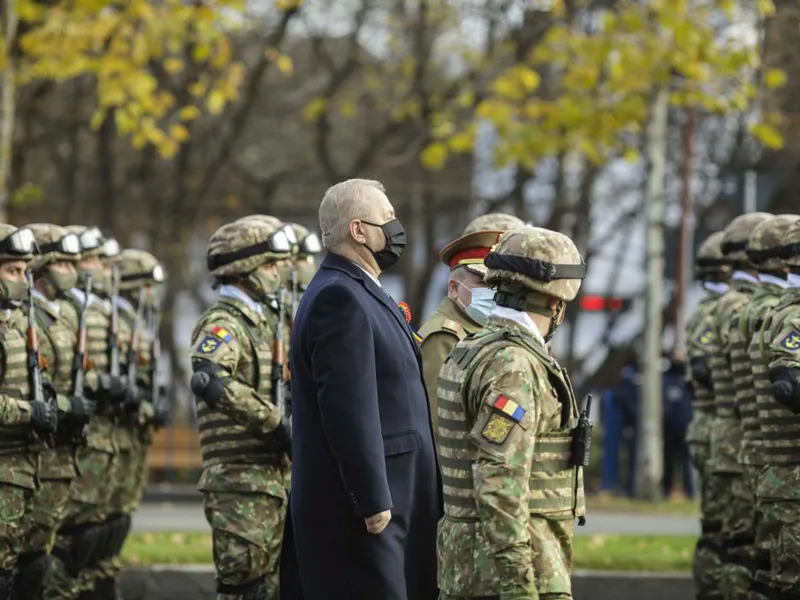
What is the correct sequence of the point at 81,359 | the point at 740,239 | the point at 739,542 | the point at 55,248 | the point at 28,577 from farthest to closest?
1. the point at 740,239
2. the point at 739,542
3. the point at 55,248
4. the point at 81,359
5. the point at 28,577

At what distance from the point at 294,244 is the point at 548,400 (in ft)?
12.3

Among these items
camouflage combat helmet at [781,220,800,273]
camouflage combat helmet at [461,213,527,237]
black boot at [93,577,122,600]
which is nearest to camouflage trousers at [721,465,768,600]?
camouflage combat helmet at [781,220,800,273]

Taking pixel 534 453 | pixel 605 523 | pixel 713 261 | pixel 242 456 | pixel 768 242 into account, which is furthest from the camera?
pixel 605 523

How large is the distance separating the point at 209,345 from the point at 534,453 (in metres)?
3.17

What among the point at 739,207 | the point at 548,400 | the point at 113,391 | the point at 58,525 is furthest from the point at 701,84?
the point at 548,400

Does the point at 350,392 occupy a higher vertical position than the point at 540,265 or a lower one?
lower

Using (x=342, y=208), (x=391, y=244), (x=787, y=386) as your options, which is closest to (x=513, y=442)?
(x=391, y=244)

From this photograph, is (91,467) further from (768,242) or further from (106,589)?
(768,242)

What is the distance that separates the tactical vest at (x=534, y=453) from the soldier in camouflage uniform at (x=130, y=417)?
5263mm

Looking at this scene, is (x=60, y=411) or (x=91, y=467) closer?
(x=60, y=411)

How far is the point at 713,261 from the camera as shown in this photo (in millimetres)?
11914

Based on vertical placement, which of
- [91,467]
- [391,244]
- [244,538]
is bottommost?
[244,538]

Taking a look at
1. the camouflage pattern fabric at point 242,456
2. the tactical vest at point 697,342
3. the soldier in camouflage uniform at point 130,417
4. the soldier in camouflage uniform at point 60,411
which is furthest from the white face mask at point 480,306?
the soldier in camouflage uniform at point 130,417

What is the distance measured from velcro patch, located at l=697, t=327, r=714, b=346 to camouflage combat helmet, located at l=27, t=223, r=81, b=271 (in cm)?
401
